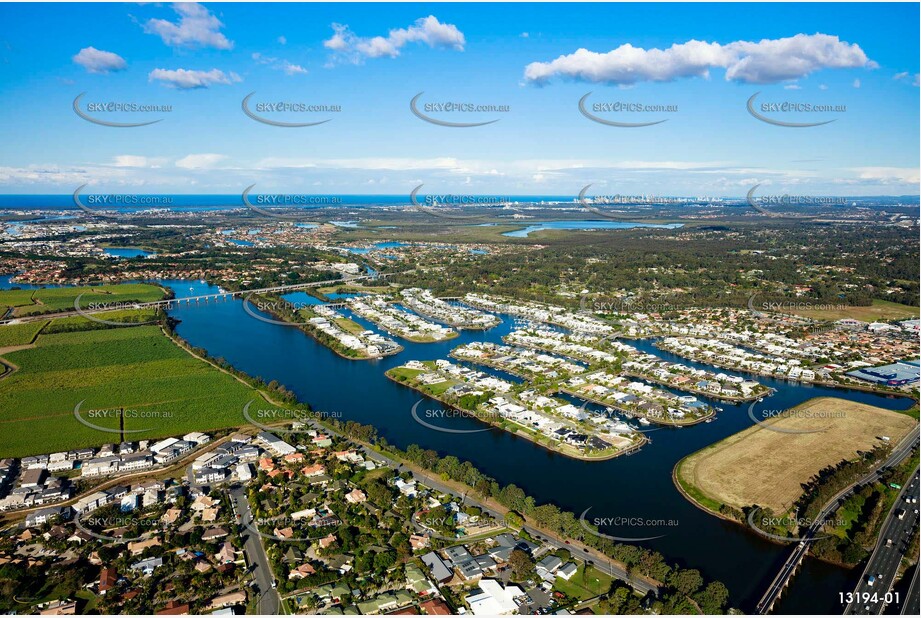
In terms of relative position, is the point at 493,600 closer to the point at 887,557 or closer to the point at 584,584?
the point at 584,584

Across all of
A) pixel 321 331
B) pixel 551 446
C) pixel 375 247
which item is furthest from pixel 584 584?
pixel 375 247

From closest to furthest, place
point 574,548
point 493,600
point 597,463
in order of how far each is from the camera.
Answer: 1. point 493,600
2. point 574,548
3. point 597,463

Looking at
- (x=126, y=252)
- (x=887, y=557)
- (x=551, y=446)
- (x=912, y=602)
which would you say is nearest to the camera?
(x=912, y=602)

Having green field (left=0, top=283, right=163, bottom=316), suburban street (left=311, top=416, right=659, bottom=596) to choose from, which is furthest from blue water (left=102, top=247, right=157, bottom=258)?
suburban street (left=311, top=416, right=659, bottom=596)

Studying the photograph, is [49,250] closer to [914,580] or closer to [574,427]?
[574,427]

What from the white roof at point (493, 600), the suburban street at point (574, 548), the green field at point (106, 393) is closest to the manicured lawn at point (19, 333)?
the green field at point (106, 393)

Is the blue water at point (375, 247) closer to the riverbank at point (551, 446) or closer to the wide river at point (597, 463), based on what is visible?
the wide river at point (597, 463)
